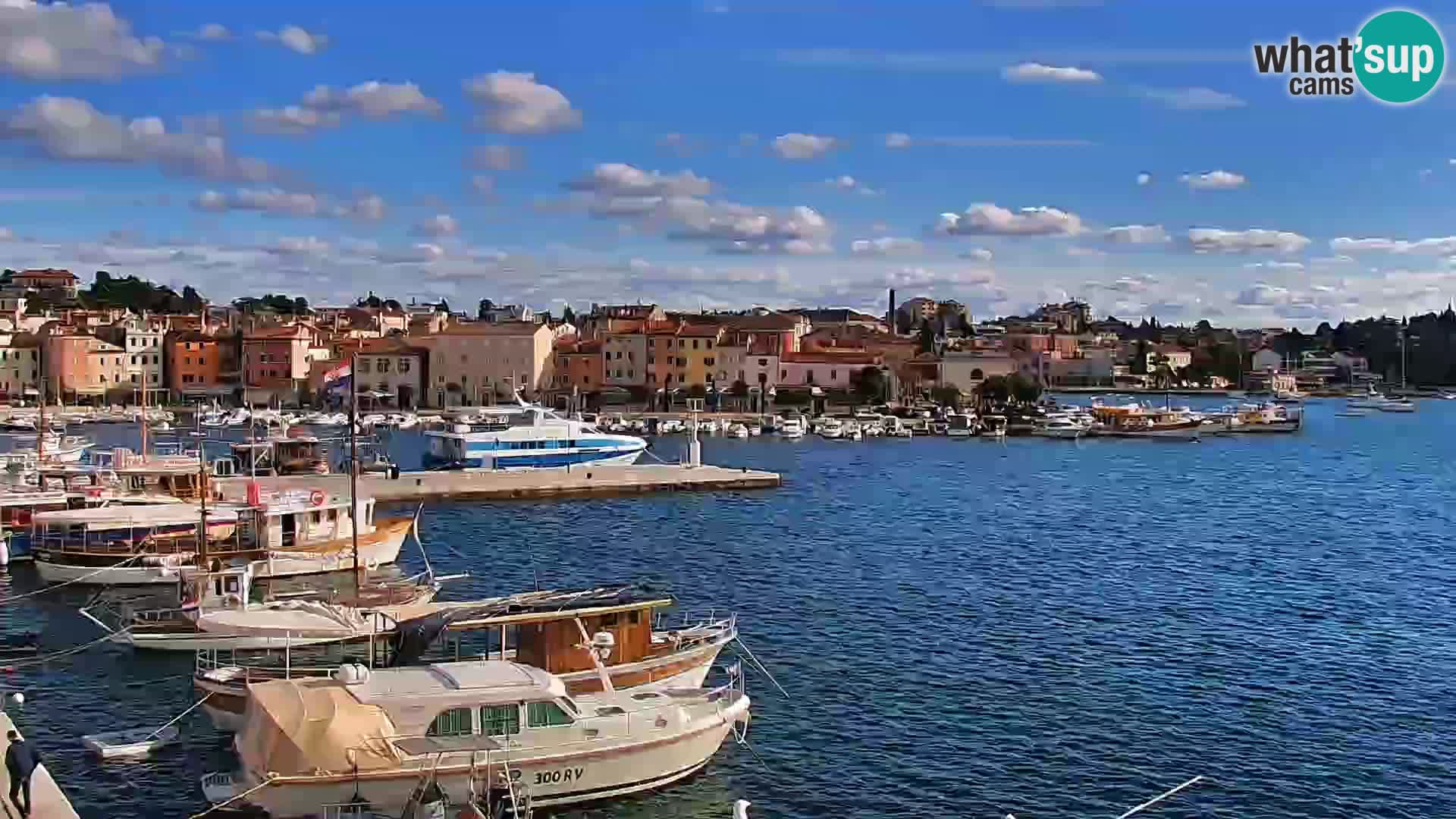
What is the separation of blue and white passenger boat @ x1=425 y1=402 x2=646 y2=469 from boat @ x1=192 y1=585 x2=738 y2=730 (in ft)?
88.1

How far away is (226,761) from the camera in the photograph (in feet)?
48.3

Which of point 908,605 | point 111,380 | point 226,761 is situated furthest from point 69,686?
point 111,380

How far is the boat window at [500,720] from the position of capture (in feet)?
42.9

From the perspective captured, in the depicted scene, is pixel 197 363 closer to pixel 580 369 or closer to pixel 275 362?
pixel 275 362

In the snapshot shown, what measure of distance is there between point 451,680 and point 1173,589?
53.1 feet

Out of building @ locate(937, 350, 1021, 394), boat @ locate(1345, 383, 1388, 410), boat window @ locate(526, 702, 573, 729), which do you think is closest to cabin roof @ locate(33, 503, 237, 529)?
→ boat window @ locate(526, 702, 573, 729)

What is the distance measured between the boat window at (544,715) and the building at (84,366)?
7903 cm

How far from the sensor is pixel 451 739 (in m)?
12.9

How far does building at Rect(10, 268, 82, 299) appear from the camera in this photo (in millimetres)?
119750

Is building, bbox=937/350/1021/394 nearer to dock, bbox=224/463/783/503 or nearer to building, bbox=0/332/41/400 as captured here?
dock, bbox=224/463/783/503

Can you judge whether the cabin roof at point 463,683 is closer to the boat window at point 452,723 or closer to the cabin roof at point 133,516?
the boat window at point 452,723

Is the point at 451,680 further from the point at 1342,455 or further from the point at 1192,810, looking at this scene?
the point at 1342,455

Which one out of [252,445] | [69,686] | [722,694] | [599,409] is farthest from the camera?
[599,409]

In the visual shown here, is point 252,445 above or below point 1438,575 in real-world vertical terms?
above
